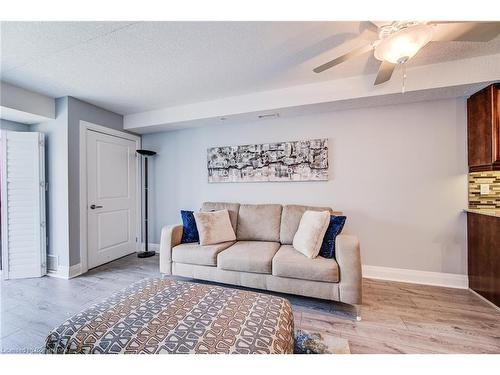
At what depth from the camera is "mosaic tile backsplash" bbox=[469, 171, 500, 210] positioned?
2.16m

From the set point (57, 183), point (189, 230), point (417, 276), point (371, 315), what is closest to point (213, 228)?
point (189, 230)

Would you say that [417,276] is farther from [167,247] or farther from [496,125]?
[167,247]

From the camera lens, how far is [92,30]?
158 centimetres

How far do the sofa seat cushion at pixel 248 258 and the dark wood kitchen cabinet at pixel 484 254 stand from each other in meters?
1.95

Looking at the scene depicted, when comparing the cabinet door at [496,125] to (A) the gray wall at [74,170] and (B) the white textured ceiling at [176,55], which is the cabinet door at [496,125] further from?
(A) the gray wall at [74,170]

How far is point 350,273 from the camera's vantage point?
71.7 inches

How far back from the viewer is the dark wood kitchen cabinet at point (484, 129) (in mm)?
1971

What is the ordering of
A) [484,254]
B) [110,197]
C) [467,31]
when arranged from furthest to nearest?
1. [110,197]
2. [484,254]
3. [467,31]

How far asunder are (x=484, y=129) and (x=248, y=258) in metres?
2.61

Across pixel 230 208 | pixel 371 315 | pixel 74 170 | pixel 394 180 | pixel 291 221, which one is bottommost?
pixel 371 315

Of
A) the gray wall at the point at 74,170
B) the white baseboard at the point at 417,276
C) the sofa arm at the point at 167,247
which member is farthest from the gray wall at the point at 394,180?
the gray wall at the point at 74,170

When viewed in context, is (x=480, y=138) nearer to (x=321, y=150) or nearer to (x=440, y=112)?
(x=440, y=112)

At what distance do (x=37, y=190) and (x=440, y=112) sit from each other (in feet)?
16.2

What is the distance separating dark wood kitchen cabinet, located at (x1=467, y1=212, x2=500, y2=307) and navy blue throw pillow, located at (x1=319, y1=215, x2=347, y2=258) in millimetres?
1283
